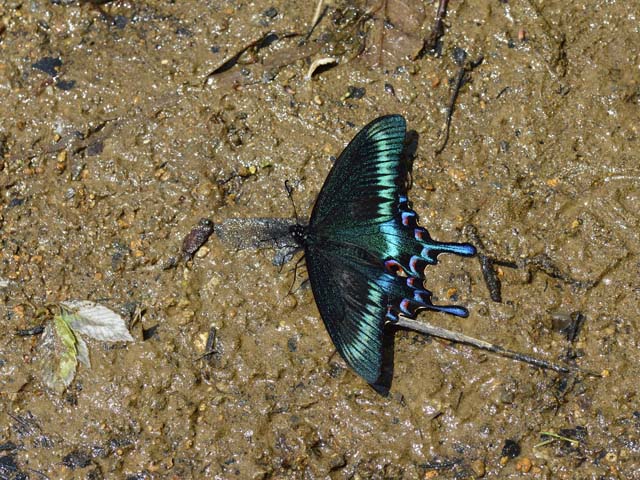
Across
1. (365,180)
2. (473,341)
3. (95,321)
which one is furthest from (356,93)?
(95,321)

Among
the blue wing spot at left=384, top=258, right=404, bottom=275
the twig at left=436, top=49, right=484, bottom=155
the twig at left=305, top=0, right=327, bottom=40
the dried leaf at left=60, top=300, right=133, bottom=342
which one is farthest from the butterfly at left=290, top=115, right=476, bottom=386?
the dried leaf at left=60, top=300, right=133, bottom=342

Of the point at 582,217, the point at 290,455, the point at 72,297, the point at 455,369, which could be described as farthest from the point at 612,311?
the point at 72,297

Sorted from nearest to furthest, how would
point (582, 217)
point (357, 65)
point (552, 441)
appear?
point (552, 441), point (582, 217), point (357, 65)

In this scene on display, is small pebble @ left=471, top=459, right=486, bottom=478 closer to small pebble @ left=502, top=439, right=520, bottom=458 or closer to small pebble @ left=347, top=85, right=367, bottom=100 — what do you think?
small pebble @ left=502, top=439, right=520, bottom=458

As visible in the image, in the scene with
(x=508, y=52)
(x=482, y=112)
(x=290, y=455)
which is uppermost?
(x=508, y=52)

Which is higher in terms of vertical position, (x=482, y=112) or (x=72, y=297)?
(x=482, y=112)

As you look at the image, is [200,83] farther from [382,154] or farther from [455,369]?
[455,369]

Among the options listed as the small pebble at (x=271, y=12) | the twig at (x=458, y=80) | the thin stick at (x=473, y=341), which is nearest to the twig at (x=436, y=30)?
the twig at (x=458, y=80)
